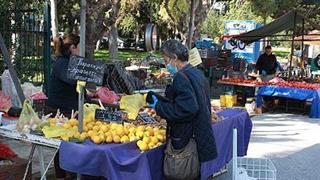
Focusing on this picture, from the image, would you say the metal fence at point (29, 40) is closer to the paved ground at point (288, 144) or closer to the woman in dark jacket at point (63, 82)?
the woman in dark jacket at point (63, 82)

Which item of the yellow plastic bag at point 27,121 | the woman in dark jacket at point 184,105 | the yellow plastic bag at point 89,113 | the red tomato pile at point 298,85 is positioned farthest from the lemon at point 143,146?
the red tomato pile at point 298,85

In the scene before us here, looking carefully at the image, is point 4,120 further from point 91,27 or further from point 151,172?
point 91,27

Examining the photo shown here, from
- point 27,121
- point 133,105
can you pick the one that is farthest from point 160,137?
point 27,121

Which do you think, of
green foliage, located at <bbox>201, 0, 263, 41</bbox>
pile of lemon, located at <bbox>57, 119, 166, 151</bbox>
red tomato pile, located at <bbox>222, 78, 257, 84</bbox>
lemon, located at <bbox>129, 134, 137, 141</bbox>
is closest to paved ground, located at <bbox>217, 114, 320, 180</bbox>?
red tomato pile, located at <bbox>222, 78, 257, 84</bbox>

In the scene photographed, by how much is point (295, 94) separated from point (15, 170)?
8.75 meters

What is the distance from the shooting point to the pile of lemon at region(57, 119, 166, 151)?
165 inches

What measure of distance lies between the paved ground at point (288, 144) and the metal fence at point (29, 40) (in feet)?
14.1

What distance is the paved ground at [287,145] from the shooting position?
7013mm

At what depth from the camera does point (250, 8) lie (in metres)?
34.6

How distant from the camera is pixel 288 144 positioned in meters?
8.80

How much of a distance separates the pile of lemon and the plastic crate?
156 centimetres

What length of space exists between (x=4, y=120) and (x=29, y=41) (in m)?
4.31

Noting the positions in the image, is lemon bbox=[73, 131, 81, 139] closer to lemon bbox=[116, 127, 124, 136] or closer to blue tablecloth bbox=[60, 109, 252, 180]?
blue tablecloth bbox=[60, 109, 252, 180]

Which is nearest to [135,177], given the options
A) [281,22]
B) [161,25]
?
[281,22]
